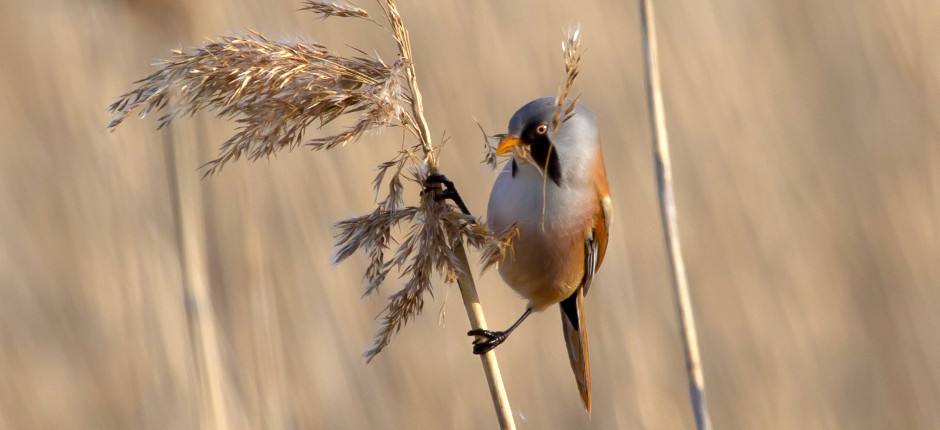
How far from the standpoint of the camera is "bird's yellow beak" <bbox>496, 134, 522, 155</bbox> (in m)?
1.45

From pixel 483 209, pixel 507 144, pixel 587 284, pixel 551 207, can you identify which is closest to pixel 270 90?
pixel 507 144

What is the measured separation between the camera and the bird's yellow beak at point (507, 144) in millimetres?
1447

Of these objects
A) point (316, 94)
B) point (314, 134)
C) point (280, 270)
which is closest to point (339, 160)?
point (314, 134)

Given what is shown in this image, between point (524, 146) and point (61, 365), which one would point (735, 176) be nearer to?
point (524, 146)

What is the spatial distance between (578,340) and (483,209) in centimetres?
69

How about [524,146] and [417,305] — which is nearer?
[417,305]

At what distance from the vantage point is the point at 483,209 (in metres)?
2.67

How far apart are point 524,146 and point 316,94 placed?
0.32 meters

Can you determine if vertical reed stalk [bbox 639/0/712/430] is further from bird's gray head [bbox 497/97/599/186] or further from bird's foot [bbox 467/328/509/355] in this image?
bird's foot [bbox 467/328/509/355]

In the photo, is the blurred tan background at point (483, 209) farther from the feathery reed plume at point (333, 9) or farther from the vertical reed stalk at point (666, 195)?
the vertical reed stalk at point (666, 195)

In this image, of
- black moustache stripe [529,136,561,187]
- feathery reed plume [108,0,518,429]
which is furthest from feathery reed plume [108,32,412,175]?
black moustache stripe [529,136,561,187]

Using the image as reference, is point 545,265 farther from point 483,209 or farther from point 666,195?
point 483,209

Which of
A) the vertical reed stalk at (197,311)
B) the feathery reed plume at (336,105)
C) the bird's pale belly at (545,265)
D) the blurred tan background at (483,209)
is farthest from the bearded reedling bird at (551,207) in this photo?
the blurred tan background at (483,209)

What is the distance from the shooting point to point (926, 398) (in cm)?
284
